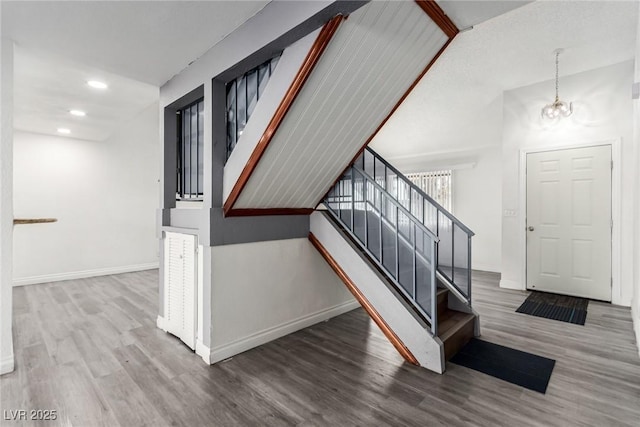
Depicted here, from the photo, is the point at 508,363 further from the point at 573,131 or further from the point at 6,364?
→ the point at 6,364

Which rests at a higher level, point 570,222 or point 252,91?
point 252,91

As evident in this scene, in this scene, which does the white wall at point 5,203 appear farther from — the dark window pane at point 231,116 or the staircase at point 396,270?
the staircase at point 396,270

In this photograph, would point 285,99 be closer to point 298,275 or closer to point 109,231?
point 298,275

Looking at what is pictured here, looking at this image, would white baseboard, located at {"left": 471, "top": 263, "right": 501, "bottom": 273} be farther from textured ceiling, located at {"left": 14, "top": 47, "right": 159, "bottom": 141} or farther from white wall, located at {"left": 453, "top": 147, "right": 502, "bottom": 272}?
textured ceiling, located at {"left": 14, "top": 47, "right": 159, "bottom": 141}

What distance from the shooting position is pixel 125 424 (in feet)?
5.67

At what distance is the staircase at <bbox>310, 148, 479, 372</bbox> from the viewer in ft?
7.76

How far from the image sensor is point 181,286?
280 centimetres

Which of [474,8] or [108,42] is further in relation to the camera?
[108,42]

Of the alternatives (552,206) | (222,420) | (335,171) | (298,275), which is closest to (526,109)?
(552,206)

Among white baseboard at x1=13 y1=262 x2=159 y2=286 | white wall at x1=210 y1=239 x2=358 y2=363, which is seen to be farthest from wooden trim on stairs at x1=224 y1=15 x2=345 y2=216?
white baseboard at x1=13 y1=262 x2=159 y2=286

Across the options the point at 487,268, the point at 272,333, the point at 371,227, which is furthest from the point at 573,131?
the point at 272,333

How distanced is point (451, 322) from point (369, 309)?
0.77m

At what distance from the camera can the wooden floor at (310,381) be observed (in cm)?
180

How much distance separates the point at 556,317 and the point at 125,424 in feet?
13.5
